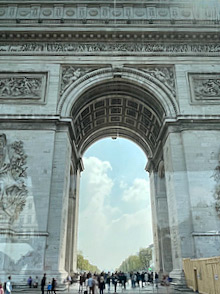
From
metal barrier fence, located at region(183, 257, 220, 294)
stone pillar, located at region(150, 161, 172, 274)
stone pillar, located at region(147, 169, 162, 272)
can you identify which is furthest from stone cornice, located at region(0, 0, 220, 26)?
metal barrier fence, located at region(183, 257, 220, 294)

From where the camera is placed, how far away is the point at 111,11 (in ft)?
66.7

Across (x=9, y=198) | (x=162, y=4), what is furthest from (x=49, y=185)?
(x=162, y=4)

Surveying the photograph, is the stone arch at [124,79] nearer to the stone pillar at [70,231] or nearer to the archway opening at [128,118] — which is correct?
the archway opening at [128,118]

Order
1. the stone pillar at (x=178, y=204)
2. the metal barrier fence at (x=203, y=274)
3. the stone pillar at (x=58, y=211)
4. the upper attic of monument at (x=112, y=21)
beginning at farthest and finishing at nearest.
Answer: the upper attic of monument at (x=112, y=21) < the stone pillar at (x=178, y=204) < the stone pillar at (x=58, y=211) < the metal barrier fence at (x=203, y=274)

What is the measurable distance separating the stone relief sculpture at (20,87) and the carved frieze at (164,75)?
7.28m

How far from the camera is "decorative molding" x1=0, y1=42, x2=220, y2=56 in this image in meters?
19.0

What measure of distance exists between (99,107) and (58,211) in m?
9.94

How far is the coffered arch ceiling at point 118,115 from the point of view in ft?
63.3

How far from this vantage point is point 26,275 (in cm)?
1339

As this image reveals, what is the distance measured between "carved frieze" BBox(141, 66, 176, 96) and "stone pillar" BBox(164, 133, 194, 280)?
3.69 meters

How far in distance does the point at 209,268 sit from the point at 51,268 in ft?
25.0

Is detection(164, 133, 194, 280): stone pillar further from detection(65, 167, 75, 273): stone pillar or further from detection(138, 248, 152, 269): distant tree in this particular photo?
detection(138, 248, 152, 269): distant tree

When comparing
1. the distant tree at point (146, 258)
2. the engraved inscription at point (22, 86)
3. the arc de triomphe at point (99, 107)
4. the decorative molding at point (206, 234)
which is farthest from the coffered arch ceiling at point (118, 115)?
the distant tree at point (146, 258)

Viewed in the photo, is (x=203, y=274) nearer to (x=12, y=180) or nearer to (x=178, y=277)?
(x=178, y=277)
